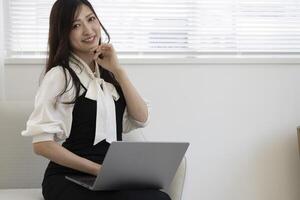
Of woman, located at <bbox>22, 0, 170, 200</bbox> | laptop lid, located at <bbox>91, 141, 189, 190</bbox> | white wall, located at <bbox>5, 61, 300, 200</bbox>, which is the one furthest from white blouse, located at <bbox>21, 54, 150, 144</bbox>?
white wall, located at <bbox>5, 61, 300, 200</bbox>

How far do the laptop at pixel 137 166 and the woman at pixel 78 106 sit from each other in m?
0.03

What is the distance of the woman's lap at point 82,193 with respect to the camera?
4.62 feet

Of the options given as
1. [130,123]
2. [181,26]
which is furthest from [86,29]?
[181,26]

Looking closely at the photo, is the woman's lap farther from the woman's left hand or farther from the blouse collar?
the woman's left hand

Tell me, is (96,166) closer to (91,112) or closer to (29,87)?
(91,112)

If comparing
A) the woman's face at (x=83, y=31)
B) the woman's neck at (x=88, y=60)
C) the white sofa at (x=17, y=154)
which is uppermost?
the woman's face at (x=83, y=31)

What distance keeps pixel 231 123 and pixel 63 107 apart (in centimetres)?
102

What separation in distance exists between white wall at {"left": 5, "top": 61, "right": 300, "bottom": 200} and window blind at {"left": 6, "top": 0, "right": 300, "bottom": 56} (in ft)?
0.36

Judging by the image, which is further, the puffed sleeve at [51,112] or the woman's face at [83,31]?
the woman's face at [83,31]

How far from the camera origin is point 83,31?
172 cm

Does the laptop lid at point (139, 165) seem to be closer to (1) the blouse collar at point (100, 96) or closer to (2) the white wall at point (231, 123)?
(1) the blouse collar at point (100, 96)

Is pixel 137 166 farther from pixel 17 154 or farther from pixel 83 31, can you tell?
pixel 17 154

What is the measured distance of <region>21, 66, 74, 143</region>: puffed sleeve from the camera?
1.56 metres

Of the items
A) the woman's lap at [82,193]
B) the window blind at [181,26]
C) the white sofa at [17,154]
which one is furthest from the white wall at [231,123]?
the woman's lap at [82,193]
